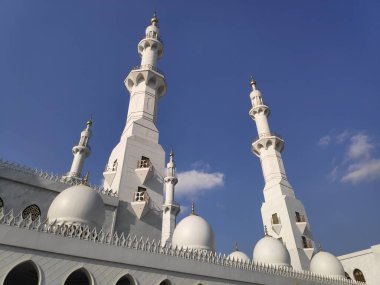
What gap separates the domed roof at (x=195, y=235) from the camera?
18359 mm

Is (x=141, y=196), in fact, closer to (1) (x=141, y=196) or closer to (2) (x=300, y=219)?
(1) (x=141, y=196)

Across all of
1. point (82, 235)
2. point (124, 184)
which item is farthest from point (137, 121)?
point (82, 235)

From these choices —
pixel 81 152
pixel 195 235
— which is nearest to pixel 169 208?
pixel 81 152

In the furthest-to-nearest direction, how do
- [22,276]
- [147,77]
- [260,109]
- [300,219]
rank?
[260,109] → [300,219] → [147,77] → [22,276]

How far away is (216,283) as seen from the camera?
52.5 ft

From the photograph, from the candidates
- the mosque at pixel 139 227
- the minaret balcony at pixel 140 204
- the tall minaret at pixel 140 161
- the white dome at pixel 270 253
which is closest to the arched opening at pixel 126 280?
the mosque at pixel 139 227

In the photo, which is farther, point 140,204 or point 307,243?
point 307,243

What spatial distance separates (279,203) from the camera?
1200 inches

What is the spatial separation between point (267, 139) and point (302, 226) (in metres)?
10.3

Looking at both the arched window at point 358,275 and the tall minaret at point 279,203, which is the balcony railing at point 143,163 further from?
the arched window at point 358,275

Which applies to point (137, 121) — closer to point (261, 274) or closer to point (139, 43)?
point (139, 43)

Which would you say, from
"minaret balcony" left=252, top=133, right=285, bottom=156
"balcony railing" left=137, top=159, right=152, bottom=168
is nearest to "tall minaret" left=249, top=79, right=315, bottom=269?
"minaret balcony" left=252, top=133, right=285, bottom=156

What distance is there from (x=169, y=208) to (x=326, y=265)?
19.6 m

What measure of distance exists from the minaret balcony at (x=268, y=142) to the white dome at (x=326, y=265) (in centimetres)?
1302
